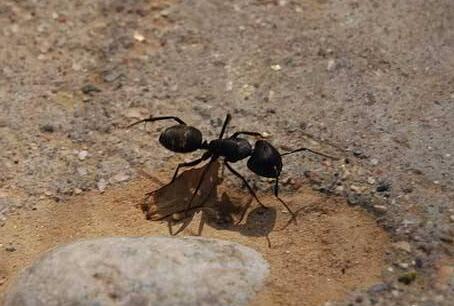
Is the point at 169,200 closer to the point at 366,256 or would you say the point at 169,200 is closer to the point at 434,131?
the point at 366,256

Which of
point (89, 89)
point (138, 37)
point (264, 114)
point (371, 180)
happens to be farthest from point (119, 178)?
point (371, 180)

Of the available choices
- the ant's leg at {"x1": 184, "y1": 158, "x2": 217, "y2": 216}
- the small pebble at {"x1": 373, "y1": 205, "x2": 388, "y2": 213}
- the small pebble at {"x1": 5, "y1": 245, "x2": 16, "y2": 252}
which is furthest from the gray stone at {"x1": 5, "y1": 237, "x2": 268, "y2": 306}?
the small pebble at {"x1": 373, "y1": 205, "x2": 388, "y2": 213}

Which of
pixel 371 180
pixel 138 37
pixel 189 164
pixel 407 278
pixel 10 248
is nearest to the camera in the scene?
pixel 407 278

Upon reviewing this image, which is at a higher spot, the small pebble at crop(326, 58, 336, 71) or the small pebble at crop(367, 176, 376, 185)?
the small pebble at crop(326, 58, 336, 71)

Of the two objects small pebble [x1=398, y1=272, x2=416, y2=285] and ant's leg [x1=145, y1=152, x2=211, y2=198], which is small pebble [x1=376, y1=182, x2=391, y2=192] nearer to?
small pebble [x1=398, y1=272, x2=416, y2=285]

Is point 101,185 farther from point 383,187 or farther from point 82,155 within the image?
point 383,187

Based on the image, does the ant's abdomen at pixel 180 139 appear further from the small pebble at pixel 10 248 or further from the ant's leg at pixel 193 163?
the small pebble at pixel 10 248

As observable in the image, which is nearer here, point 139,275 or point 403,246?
point 139,275
